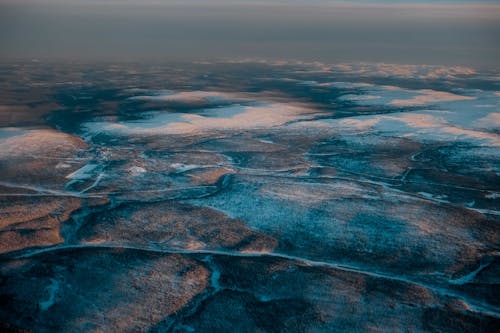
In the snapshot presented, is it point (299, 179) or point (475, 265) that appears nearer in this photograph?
point (475, 265)

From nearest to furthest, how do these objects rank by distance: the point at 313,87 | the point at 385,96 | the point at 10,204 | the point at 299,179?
→ the point at 10,204 < the point at 299,179 < the point at 385,96 < the point at 313,87

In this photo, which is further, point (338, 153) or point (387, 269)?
point (338, 153)

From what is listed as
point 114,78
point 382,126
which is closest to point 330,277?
point 382,126

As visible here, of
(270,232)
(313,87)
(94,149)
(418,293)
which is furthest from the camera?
(313,87)

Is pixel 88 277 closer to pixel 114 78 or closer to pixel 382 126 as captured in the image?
pixel 382 126

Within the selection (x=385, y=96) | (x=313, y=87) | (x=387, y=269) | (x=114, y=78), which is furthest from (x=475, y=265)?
(x=114, y=78)

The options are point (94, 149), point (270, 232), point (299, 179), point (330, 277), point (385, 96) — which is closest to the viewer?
point (330, 277)

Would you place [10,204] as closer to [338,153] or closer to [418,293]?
[418,293]

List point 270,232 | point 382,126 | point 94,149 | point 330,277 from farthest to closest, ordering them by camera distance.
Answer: point 382,126 → point 94,149 → point 270,232 → point 330,277
